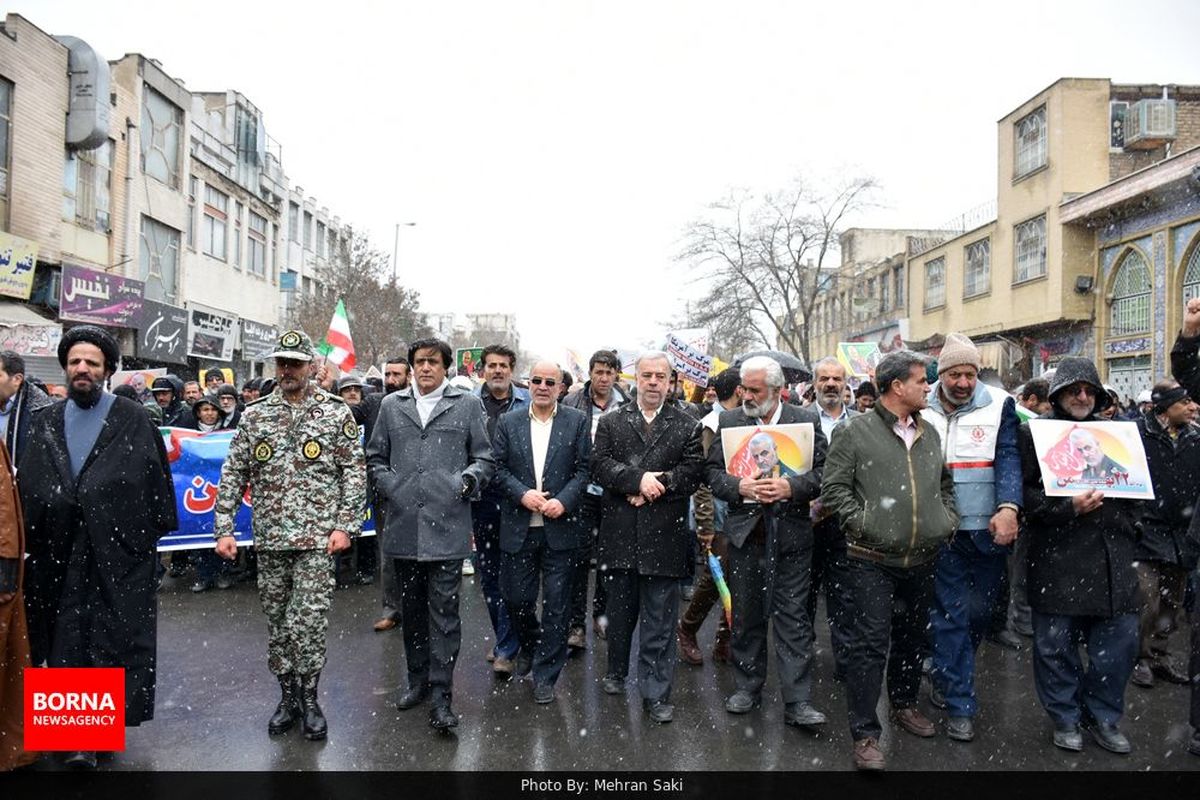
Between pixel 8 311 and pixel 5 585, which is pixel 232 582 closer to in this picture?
pixel 5 585

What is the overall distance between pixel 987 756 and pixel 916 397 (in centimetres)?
195

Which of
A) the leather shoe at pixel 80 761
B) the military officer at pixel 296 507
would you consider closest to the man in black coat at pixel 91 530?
the leather shoe at pixel 80 761

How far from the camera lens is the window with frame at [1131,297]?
2178 cm

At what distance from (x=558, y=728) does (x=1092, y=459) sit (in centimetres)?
339

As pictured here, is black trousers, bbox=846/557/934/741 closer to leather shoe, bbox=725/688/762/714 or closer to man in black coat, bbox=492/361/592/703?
leather shoe, bbox=725/688/762/714

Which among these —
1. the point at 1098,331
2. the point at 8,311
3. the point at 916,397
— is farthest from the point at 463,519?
the point at 1098,331

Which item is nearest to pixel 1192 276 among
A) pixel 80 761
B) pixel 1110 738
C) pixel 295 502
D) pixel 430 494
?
pixel 1110 738

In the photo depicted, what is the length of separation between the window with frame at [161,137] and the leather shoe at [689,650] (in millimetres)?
25478

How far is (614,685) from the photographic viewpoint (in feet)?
16.9

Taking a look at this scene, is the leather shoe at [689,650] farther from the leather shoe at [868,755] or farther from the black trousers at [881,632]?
the leather shoe at [868,755]

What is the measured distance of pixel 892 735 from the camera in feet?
14.9

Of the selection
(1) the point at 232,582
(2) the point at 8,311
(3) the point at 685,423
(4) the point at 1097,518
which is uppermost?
(2) the point at 8,311

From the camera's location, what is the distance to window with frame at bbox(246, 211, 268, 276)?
114 feet

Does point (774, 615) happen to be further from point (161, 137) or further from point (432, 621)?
point (161, 137)
